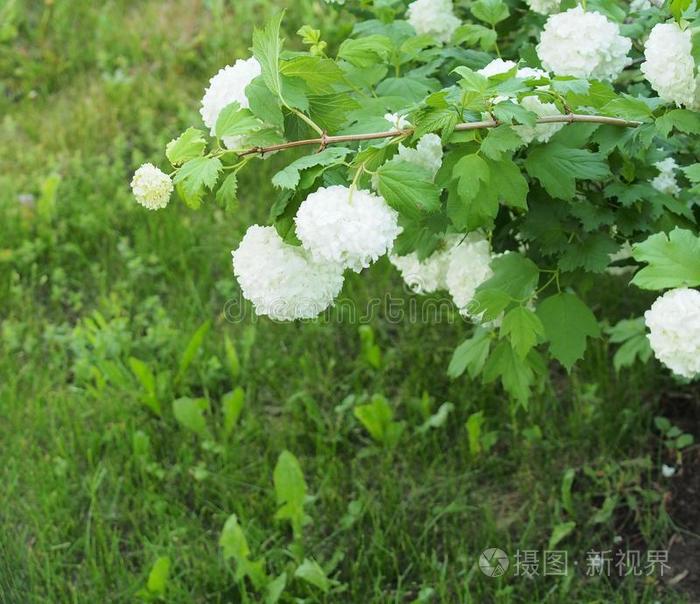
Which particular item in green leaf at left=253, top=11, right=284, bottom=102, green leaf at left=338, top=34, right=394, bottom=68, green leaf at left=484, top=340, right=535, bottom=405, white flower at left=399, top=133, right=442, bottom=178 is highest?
green leaf at left=253, top=11, right=284, bottom=102

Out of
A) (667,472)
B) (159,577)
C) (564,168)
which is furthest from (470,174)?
(667,472)

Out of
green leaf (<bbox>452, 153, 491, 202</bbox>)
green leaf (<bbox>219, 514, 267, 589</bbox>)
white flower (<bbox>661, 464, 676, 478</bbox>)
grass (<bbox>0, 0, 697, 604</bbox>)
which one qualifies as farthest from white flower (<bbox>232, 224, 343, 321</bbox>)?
white flower (<bbox>661, 464, 676, 478</bbox>)

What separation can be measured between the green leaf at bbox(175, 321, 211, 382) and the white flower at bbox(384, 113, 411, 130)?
5.48 feet

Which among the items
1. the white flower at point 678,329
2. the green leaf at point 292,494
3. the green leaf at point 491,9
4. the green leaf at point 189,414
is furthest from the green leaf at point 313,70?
the green leaf at point 189,414

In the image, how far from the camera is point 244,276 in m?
1.74

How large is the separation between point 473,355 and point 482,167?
0.81m

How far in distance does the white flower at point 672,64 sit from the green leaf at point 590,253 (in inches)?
14.4

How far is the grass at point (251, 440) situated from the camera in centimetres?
267

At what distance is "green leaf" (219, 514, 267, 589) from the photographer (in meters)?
2.55

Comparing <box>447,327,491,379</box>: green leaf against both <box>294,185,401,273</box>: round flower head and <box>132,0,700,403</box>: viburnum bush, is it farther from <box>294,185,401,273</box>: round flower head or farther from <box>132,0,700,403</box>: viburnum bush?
<box>294,185,401,273</box>: round flower head

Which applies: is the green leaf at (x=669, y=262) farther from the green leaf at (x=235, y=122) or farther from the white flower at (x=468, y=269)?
the green leaf at (x=235, y=122)

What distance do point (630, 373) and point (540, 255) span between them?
46.7 inches

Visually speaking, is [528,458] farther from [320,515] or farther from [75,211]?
[75,211]

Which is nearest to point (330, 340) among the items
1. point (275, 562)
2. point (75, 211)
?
point (275, 562)
